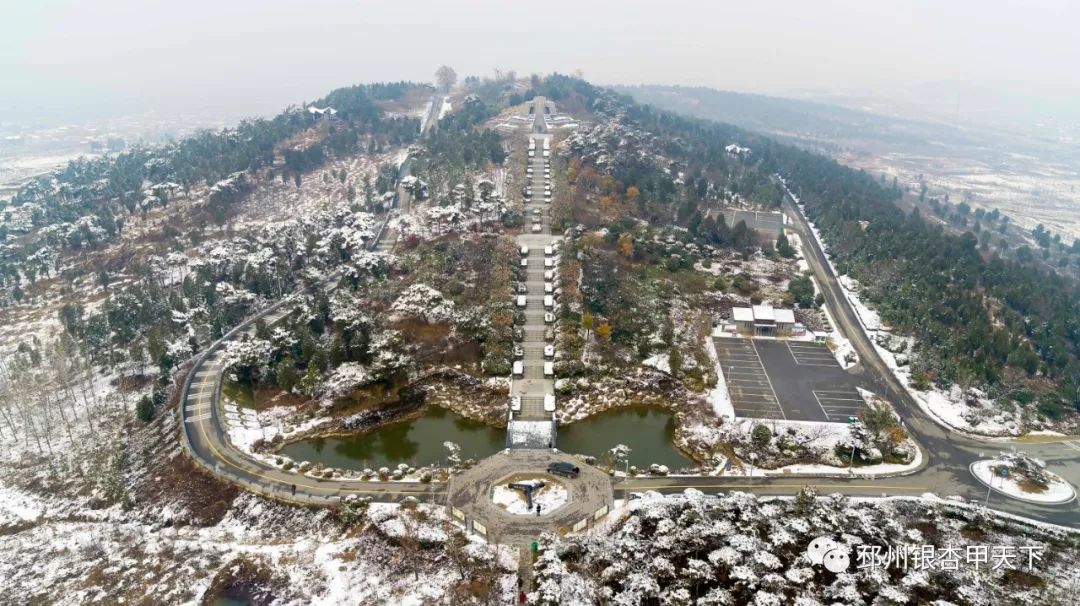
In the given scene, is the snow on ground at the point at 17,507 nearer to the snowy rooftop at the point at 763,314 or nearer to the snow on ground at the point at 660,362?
the snow on ground at the point at 660,362

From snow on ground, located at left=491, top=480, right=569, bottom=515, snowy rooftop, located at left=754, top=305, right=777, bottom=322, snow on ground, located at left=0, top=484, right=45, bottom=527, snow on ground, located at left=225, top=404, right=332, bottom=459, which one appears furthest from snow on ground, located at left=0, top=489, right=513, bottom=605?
snowy rooftop, located at left=754, top=305, right=777, bottom=322

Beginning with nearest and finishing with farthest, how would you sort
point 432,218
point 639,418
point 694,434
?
1. point 694,434
2. point 639,418
3. point 432,218

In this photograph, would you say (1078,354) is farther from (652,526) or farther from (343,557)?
(343,557)

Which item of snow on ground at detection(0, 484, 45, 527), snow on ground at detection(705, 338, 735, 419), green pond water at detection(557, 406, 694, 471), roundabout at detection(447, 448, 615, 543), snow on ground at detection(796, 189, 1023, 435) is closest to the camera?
roundabout at detection(447, 448, 615, 543)

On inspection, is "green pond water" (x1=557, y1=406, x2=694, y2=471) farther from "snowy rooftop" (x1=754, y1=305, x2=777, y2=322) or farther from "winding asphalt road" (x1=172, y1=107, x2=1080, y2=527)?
"snowy rooftop" (x1=754, y1=305, x2=777, y2=322)

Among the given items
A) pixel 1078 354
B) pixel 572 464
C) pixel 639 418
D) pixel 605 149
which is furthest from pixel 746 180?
pixel 572 464

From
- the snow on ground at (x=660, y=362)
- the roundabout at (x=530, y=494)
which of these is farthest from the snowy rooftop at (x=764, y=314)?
the roundabout at (x=530, y=494)

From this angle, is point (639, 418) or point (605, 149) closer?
point (639, 418)

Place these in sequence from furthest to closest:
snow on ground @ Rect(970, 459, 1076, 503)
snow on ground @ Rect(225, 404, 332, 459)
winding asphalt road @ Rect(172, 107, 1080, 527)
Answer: snow on ground @ Rect(225, 404, 332, 459) → winding asphalt road @ Rect(172, 107, 1080, 527) → snow on ground @ Rect(970, 459, 1076, 503)
